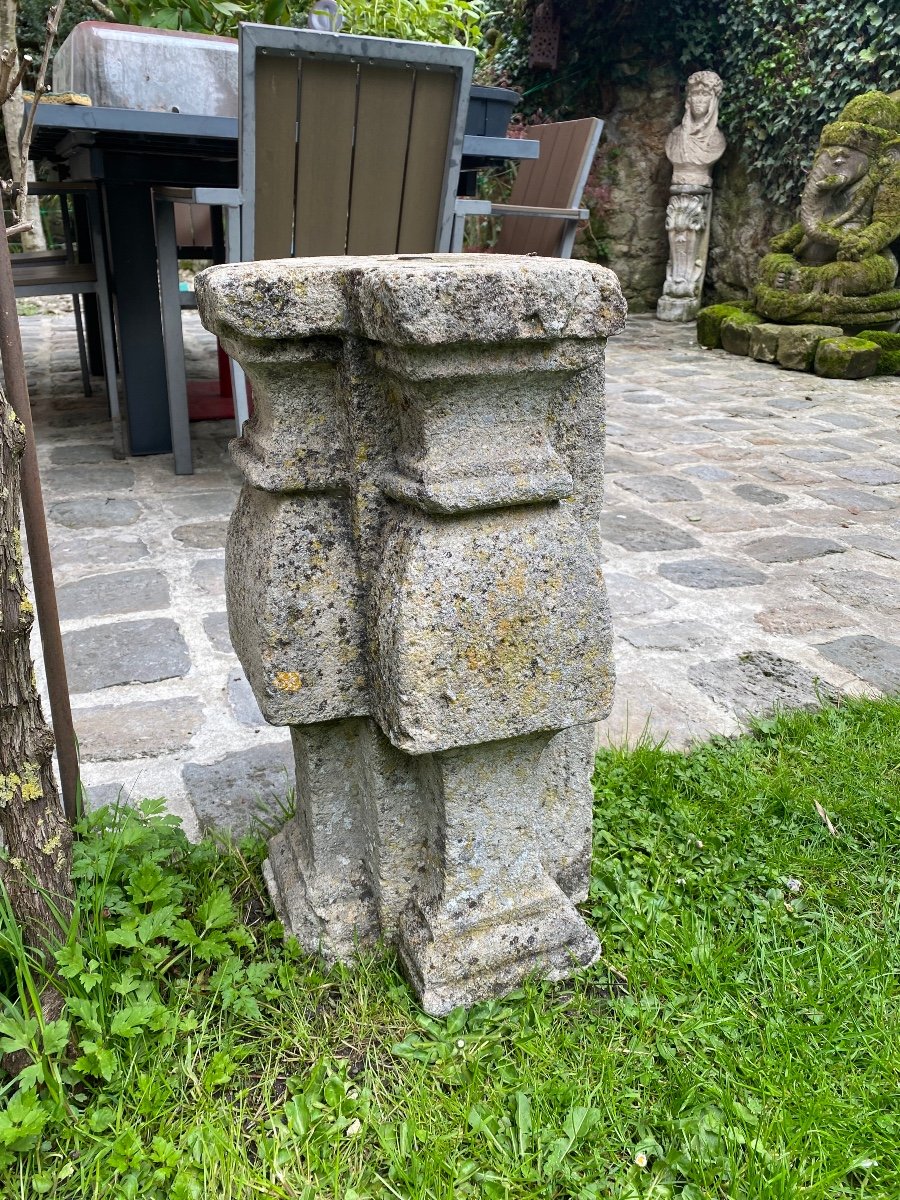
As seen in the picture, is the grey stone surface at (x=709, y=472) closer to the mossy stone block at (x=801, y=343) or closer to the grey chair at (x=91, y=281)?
the grey chair at (x=91, y=281)

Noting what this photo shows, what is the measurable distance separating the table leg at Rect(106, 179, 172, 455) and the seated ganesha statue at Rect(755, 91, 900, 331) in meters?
4.38

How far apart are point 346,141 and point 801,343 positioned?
13.8 ft

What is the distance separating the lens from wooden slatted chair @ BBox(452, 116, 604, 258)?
3953 mm

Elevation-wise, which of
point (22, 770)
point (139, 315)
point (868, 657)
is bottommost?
point (868, 657)

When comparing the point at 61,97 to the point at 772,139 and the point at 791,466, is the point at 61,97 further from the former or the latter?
the point at 772,139

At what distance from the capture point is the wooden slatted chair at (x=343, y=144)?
8.64 feet

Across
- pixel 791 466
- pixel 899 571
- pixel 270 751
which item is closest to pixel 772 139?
pixel 791 466

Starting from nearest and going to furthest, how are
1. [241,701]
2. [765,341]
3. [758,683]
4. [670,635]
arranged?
1. [241,701]
2. [758,683]
3. [670,635]
4. [765,341]

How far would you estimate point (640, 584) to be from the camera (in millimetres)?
2842

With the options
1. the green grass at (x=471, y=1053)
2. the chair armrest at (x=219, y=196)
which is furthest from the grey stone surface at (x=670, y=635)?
the chair armrest at (x=219, y=196)

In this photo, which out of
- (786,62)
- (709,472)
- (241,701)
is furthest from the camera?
(786,62)

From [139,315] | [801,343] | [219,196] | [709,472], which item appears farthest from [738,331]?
[219,196]

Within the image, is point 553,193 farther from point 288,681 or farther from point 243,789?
point 288,681

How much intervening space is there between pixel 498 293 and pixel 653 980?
3.14 ft
